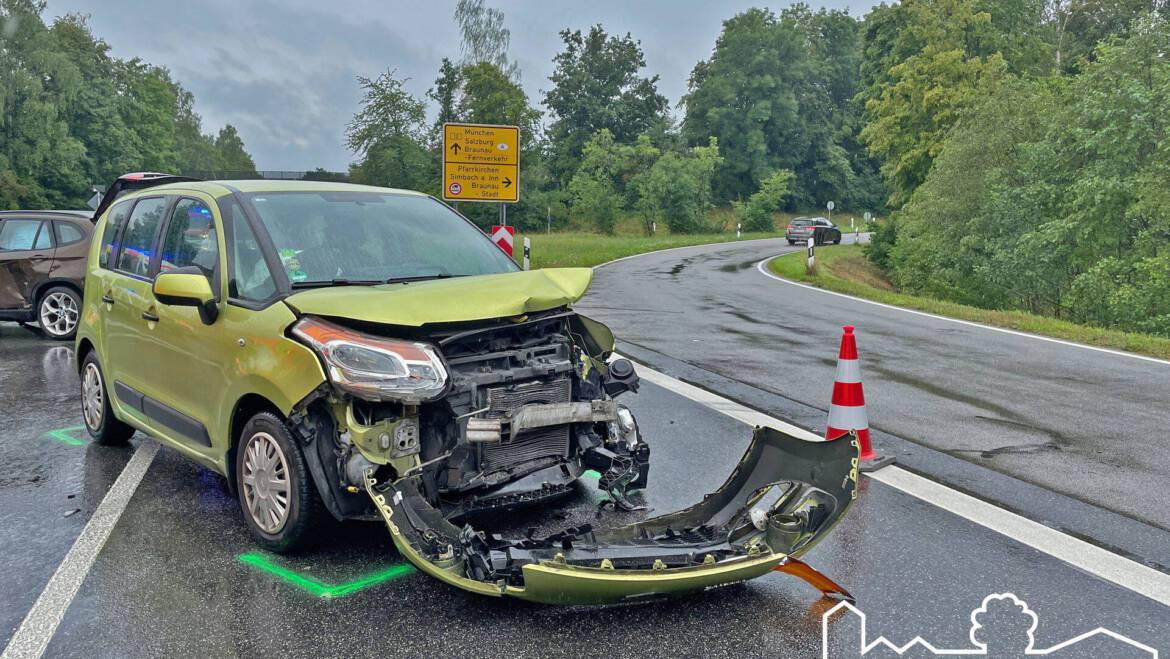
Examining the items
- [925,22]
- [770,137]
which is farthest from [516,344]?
[770,137]

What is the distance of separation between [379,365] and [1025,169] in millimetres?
27736

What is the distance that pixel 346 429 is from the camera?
3.73 metres

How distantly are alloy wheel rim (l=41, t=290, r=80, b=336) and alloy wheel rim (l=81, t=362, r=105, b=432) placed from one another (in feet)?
20.4

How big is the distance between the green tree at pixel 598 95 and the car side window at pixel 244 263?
75.0 metres

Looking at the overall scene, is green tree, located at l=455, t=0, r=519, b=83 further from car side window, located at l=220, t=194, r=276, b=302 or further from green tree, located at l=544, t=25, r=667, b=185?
car side window, located at l=220, t=194, r=276, b=302

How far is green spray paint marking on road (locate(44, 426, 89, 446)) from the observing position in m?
6.07

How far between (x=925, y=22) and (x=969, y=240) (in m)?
16.5

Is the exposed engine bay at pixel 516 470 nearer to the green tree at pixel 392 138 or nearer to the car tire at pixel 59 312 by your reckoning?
the car tire at pixel 59 312

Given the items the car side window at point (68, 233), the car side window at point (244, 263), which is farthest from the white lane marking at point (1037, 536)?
the car side window at point (68, 233)

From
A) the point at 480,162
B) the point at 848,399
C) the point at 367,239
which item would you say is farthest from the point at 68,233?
the point at 848,399

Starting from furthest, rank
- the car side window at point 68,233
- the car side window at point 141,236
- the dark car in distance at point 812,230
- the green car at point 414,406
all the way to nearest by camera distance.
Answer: the dark car in distance at point 812,230 → the car side window at point 68,233 → the car side window at point 141,236 → the green car at point 414,406

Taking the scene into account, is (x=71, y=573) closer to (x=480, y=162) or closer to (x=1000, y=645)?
(x=1000, y=645)

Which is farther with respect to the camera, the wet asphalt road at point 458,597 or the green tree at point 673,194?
the green tree at point 673,194

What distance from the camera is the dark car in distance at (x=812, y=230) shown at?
4884 centimetres
